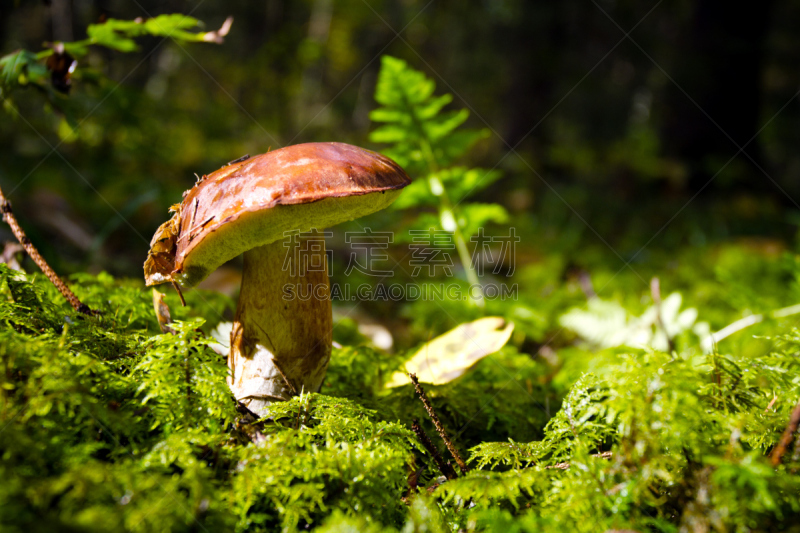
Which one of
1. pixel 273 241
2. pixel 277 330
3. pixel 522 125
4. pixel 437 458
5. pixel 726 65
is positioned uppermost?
pixel 726 65

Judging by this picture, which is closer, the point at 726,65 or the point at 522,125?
the point at 726,65

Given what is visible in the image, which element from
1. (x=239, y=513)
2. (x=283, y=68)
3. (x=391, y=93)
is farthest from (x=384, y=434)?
(x=283, y=68)

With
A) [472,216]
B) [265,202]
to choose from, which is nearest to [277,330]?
[265,202]

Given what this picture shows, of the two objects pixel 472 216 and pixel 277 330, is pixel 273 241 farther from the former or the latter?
pixel 472 216

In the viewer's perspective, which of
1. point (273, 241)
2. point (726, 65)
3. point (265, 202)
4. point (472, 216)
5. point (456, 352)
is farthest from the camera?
point (726, 65)

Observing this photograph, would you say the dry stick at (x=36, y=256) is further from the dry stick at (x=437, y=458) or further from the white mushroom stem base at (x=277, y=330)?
the dry stick at (x=437, y=458)

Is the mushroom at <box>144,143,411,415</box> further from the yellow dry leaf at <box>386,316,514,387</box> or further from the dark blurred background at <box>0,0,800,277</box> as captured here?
the dark blurred background at <box>0,0,800,277</box>
